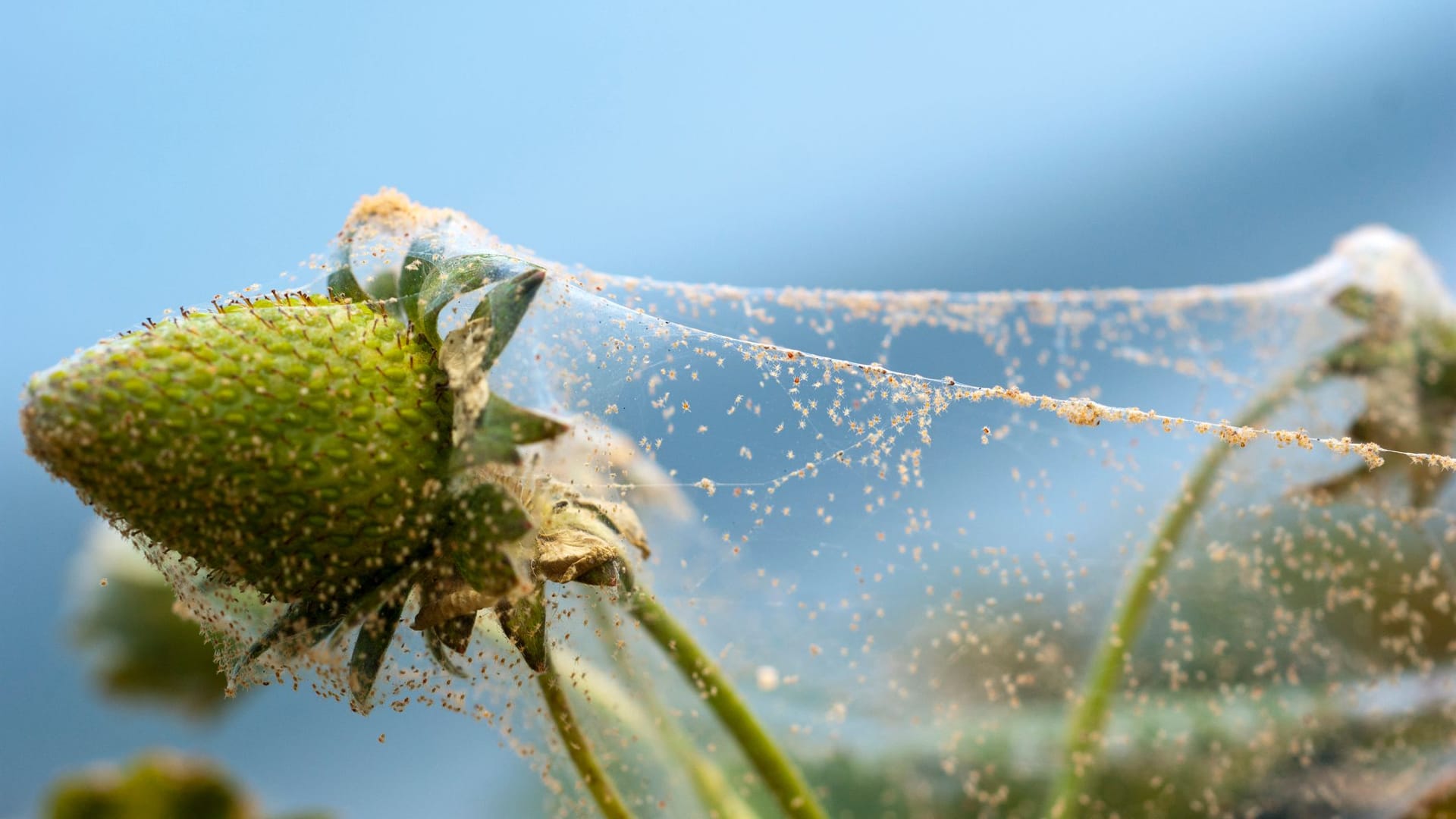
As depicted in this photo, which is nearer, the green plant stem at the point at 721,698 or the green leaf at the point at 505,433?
the green leaf at the point at 505,433

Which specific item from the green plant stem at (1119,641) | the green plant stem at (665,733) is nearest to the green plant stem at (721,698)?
the green plant stem at (665,733)

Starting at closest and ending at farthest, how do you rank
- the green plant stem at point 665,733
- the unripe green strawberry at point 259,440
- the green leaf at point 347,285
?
the unripe green strawberry at point 259,440 < the green leaf at point 347,285 < the green plant stem at point 665,733

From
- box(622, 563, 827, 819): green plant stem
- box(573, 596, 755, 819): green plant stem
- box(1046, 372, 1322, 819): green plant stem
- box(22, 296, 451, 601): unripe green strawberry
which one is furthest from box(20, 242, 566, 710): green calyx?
box(1046, 372, 1322, 819): green plant stem

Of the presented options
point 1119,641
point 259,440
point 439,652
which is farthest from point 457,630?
point 1119,641

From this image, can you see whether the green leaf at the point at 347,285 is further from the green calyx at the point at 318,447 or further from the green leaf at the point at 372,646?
the green leaf at the point at 372,646

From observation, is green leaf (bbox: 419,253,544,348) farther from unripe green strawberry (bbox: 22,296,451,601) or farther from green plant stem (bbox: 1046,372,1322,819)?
green plant stem (bbox: 1046,372,1322,819)

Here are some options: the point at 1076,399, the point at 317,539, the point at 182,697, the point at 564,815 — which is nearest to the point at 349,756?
the point at 182,697

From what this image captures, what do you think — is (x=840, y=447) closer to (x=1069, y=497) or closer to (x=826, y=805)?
(x=1069, y=497)

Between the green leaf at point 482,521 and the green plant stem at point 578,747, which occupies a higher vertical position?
the green leaf at point 482,521
